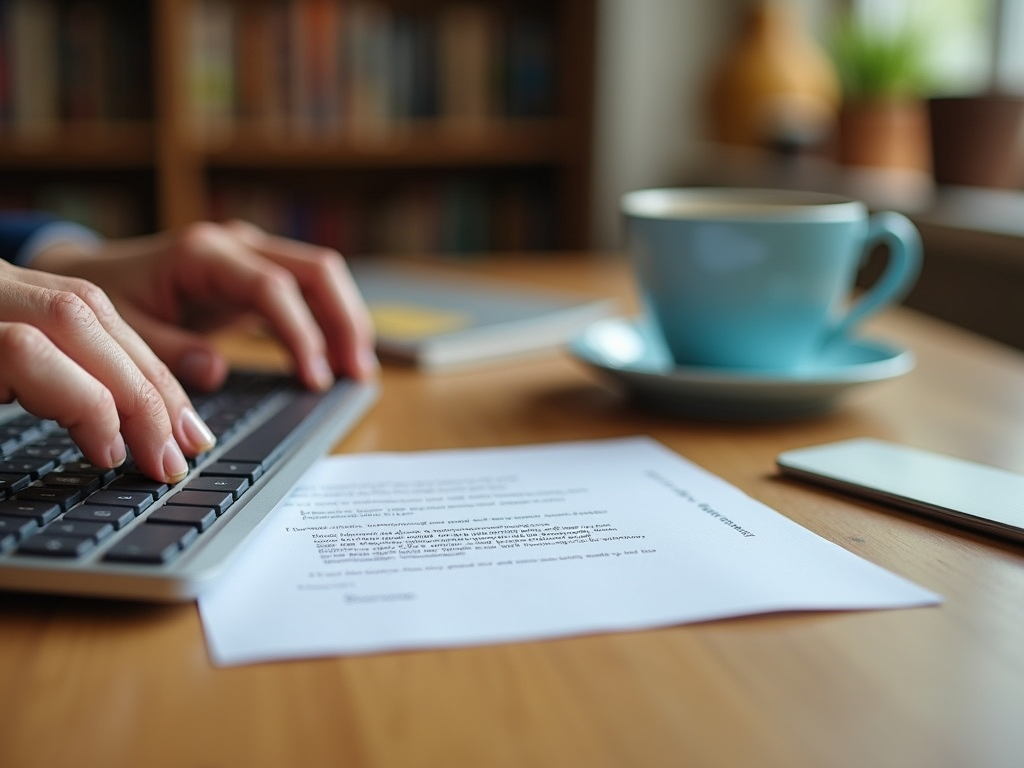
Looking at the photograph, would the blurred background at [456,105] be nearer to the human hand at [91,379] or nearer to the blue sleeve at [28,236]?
the blue sleeve at [28,236]

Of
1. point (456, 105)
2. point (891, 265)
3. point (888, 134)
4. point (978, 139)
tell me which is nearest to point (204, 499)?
point (891, 265)

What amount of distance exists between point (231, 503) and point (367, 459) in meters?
0.14

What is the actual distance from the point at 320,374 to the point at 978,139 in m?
0.99

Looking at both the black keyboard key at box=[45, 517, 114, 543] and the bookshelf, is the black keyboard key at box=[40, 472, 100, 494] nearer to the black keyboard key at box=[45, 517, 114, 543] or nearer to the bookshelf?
the black keyboard key at box=[45, 517, 114, 543]

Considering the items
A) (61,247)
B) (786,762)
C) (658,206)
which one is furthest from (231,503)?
(61,247)

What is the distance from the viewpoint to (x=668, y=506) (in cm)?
46

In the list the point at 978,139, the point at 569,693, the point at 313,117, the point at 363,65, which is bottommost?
the point at 569,693

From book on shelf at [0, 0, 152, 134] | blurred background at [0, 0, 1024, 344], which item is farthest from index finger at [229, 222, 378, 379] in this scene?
book on shelf at [0, 0, 152, 134]

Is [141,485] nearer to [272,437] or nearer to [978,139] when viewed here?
[272,437]

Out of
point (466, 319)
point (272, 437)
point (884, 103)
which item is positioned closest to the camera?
point (272, 437)

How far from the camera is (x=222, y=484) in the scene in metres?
→ 0.42

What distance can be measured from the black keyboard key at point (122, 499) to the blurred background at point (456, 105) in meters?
1.42

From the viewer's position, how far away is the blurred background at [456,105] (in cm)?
183

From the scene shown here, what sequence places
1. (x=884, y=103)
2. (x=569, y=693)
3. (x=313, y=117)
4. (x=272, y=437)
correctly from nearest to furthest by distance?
1. (x=569, y=693)
2. (x=272, y=437)
3. (x=884, y=103)
4. (x=313, y=117)
